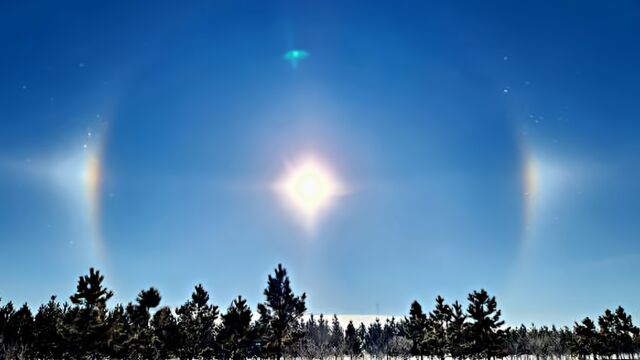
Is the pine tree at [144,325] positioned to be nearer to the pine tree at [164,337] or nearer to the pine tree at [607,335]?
the pine tree at [164,337]

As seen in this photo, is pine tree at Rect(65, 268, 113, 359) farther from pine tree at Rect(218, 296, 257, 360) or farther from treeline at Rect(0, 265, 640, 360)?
pine tree at Rect(218, 296, 257, 360)

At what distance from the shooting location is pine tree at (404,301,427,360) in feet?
256

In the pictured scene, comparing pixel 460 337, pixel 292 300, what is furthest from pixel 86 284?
pixel 460 337

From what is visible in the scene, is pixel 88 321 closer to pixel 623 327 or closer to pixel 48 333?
pixel 48 333

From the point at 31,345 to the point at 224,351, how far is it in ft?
77.7

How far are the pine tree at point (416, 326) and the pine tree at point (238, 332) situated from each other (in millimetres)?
32138

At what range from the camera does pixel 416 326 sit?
7850 cm

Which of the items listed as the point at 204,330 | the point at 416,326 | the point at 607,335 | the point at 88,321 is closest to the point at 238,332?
the point at 204,330

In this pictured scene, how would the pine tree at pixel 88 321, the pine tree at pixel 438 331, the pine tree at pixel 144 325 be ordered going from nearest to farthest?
the pine tree at pixel 88 321, the pine tree at pixel 144 325, the pine tree at pixel 438 331

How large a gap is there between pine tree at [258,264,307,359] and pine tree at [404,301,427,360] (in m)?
36.6

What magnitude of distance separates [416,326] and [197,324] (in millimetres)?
38072

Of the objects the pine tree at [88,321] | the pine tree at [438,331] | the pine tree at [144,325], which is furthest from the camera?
the pine tree at [438,331]

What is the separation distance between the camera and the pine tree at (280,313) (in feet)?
157

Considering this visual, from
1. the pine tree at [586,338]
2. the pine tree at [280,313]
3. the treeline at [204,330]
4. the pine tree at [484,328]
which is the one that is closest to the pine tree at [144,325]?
the treeline at [204,330]
